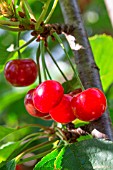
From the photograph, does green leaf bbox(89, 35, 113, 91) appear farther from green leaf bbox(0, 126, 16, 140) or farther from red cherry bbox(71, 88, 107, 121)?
red cherry bbox(71, 88, 107, 121)

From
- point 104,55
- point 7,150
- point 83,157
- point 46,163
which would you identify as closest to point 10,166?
point 46,163

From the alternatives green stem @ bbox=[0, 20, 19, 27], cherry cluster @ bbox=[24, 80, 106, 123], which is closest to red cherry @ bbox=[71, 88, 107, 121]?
Result: cherry cluster @ bbox=[24, 80, 106, 123]

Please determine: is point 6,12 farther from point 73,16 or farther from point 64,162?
point 64,162

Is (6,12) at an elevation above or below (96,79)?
above

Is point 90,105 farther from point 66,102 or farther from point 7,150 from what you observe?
point 7,150

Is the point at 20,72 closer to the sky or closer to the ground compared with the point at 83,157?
closer to the sky

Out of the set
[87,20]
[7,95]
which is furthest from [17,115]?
[87,20]
